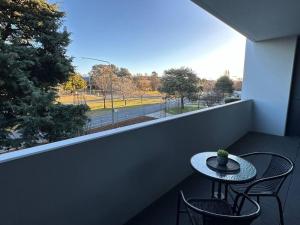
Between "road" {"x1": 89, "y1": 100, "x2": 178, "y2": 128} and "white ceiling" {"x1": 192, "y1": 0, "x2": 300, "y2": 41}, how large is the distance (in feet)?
41.2

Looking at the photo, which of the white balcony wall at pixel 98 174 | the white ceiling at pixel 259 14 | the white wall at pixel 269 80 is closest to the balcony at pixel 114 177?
the white balcony wall at pixel 98 174

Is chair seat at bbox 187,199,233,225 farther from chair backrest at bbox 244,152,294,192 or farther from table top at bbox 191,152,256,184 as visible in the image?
chair backrest at bbox 244,152,294,192

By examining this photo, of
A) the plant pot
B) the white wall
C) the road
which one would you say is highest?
the white wall

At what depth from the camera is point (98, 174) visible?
1.75m

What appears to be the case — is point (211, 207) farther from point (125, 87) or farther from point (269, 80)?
point (125, 87)

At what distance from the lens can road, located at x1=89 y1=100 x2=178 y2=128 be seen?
51.6ft

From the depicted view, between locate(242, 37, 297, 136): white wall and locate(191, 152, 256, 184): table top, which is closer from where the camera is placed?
locate(191, 152, 256, 184): table top

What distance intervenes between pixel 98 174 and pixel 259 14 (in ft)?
10.9

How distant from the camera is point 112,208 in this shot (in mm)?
1935

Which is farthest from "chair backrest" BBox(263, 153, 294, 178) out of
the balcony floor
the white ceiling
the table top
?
the white ceiling

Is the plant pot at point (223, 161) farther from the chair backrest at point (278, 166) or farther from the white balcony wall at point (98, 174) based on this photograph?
the white balcony wall at point (98, 174)

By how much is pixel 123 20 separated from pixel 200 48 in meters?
8.50

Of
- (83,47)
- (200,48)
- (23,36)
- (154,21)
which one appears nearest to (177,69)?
(200,48)

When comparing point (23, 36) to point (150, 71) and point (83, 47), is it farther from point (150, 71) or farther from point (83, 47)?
point (150, 71)
